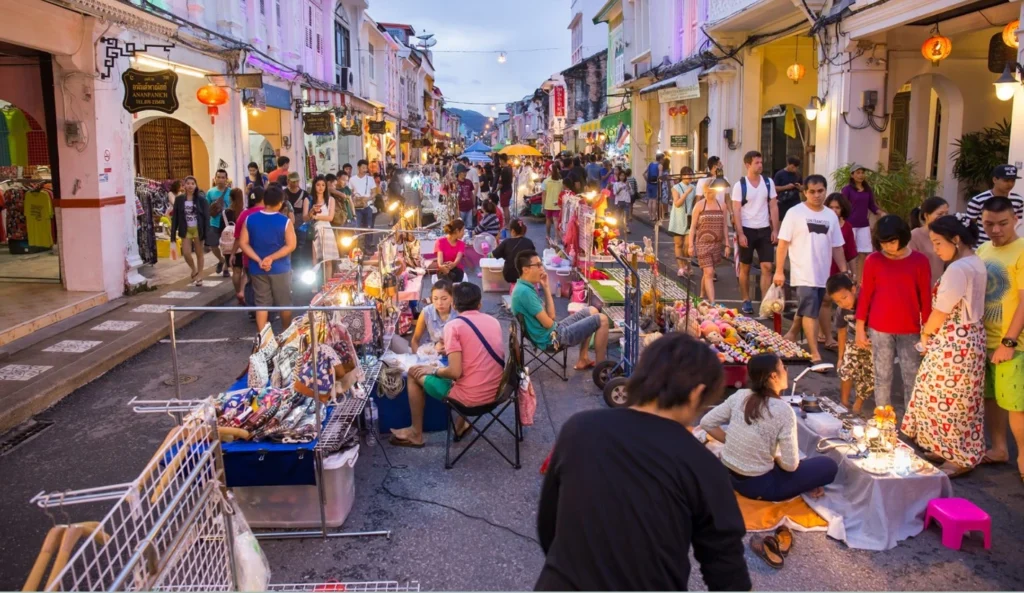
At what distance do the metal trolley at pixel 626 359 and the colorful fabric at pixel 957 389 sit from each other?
2.25 m

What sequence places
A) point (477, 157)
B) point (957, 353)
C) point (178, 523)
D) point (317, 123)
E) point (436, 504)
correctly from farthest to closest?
1. point (477, 157)
2. point (317, 123)
3. point (957, 353)
4. point (436, 504)
5. point (178, 523)

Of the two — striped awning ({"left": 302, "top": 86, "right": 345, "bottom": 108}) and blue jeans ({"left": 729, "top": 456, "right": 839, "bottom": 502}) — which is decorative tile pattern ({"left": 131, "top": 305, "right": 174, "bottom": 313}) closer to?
blue jeans ({"left": 729, "top": 456, "right": 839, "bottom": 502})

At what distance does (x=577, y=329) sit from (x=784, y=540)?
10.9 ft

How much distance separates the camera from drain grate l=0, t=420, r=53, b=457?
20.9ft

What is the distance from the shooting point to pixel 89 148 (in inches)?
420

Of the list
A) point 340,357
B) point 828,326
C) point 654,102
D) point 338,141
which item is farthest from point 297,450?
point 338,141

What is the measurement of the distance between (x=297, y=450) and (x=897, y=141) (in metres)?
17.2

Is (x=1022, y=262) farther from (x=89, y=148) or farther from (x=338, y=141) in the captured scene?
(x=338, y=141)

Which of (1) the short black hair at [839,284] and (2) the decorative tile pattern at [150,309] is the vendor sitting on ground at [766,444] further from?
(2) the decorative tile pattern at [150,309]

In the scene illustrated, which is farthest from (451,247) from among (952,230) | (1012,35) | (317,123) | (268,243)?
(317,123)

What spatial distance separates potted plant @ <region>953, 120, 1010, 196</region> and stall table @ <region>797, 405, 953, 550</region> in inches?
403

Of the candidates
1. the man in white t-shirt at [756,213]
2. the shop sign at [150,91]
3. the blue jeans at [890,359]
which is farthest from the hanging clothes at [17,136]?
the blue jeans at [890,359]

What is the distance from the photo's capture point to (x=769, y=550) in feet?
14.9

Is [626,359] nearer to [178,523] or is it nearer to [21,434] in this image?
[178,523]
